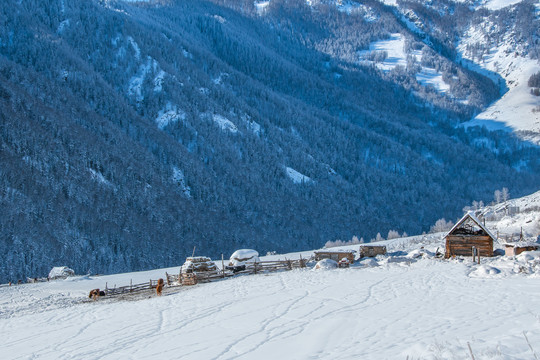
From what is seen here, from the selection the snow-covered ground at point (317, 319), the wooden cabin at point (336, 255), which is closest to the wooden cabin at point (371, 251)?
the wooden cabin at point (336, 255)

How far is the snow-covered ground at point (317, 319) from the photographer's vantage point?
40.8 feet

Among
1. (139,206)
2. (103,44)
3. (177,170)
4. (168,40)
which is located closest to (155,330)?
(139,206)

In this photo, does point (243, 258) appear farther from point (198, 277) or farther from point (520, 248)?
point (520, 248)

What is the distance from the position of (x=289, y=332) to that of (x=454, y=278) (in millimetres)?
12768

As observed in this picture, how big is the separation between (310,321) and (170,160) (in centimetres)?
10536

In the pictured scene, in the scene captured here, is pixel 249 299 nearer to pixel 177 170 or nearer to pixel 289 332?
pixel 289 332

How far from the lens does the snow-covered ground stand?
12.4 meters

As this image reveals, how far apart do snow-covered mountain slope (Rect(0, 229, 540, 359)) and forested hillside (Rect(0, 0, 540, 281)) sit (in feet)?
159

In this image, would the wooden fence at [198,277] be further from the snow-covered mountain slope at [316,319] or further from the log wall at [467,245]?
the log wall at [467,245]

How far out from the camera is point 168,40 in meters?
172

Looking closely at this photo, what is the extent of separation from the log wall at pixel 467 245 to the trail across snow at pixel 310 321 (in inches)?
240

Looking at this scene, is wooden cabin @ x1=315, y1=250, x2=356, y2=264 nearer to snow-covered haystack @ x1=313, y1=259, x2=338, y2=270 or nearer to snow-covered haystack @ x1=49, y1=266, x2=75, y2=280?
snow-covered haystack @ x1=313, y1=259, x2=338, y2=270

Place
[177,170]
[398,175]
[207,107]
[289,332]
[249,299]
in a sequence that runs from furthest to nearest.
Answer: [398,175] → [207,107] → [177,170] → [249,299] → [289,332]

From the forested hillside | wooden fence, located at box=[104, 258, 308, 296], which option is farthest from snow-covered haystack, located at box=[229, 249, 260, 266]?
the forested hillside
